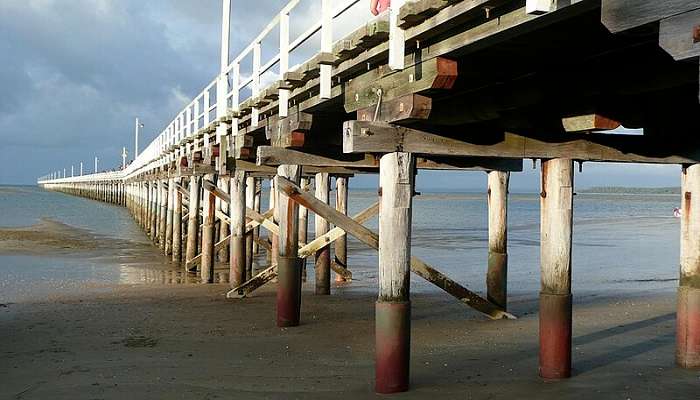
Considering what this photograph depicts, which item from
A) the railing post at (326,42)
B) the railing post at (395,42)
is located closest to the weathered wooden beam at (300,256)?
the railing post at (326,42)

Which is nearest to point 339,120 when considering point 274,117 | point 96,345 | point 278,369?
point 274,117

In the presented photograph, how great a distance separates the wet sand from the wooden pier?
43 cm

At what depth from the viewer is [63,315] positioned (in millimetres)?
10523

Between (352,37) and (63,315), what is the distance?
658 centimetres

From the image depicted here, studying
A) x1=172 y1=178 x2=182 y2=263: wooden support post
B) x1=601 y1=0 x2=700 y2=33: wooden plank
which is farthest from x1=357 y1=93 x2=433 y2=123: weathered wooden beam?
x1=172 y1=178 x2=182 y2=263: wooden support post

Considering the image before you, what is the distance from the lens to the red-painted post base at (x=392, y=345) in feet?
19.7

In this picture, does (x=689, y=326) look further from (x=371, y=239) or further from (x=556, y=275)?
(x=371, y=239)

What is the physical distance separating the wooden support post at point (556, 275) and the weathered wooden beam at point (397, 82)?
177cm

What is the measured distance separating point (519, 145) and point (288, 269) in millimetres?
3851

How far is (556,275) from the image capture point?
21.9 ft

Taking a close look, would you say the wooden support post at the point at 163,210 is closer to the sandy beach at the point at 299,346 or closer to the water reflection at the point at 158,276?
the water reflection at the point at 158,276

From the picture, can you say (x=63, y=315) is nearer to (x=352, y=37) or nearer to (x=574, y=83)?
(x=352, y=37)

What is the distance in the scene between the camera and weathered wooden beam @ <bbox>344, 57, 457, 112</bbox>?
514 cm

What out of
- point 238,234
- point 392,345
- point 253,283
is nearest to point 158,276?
point 238,234
